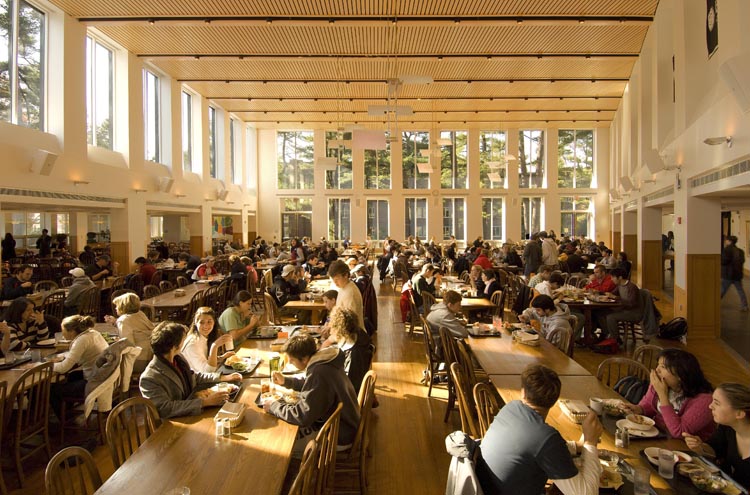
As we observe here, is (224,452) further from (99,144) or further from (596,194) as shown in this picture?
(596,194)

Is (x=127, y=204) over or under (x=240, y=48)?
under

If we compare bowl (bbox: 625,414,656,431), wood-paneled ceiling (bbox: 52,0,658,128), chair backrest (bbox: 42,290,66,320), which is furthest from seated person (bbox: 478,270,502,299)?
chair backrest (bbox: 42,290,66,320)

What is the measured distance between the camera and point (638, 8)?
9164 mm

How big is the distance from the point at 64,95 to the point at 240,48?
361 cm

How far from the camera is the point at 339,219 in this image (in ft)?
72.4

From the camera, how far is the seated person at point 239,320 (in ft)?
15.9

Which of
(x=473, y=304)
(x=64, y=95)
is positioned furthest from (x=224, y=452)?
(x=64, y=95)

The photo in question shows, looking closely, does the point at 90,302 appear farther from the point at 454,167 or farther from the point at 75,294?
the point at 454,167

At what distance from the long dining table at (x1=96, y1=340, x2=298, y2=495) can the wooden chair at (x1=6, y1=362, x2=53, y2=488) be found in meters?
1.35

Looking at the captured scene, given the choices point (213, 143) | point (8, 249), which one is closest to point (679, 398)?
point (8, 249)

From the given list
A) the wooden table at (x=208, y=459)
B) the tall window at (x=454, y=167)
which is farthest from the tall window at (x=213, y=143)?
the wooden table at (x=208, y=459)

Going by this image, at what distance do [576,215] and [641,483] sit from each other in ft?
69.0

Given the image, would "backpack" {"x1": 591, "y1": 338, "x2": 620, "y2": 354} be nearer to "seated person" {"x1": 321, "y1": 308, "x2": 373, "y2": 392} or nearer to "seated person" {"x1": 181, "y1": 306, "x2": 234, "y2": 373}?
"seated person" {"x1": 321, "y1": 308, "x2": 373, "y2": 392}

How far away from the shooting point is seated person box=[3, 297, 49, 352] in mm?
4836
